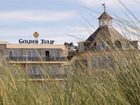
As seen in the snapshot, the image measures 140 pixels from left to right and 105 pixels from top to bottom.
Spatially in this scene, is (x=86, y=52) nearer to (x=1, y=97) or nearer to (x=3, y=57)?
(x=1, y=97)

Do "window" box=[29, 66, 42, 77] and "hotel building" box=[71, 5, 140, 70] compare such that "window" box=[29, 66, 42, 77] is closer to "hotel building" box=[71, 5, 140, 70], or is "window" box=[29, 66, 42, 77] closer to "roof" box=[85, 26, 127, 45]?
"hotel building" box=[71, 5, 140, 70]

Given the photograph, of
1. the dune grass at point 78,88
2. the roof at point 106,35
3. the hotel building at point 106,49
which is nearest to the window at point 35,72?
the dune grass at point 78,88

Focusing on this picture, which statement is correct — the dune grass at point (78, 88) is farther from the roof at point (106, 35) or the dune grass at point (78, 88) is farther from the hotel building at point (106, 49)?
the roof at point (106, 35)

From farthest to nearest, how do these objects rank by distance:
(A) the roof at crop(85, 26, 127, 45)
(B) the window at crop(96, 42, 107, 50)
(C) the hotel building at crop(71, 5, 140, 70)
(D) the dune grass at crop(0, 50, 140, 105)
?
(B) the window at crop(96, 42, 107, 50)
(A) the roof at crop(85, 26, 127, 45)
(C) the hotel building at crop(71, 5, 140, 70)
(D) the dune grass at crop(0, 50, 140, 105)

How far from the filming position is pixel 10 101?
5.23 meters

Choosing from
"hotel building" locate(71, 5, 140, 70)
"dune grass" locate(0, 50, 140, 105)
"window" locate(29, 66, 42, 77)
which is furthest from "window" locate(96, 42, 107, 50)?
"window" locate(29, 66, 42, 77)

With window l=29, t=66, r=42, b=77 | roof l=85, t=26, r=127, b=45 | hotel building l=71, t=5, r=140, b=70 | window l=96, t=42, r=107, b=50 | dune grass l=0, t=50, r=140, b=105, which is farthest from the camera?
window l=29, t=66, r=42, b=77

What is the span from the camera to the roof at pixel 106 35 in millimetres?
4532

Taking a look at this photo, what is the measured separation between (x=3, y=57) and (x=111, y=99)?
8.41 ft

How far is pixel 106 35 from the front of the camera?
475cm

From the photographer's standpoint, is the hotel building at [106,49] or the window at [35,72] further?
the window at [35,72]

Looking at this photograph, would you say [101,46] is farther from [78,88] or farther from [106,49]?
[78,88]

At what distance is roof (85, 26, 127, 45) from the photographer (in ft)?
14.9

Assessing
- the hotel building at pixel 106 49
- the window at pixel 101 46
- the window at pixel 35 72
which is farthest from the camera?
the window at pixel 35 72
